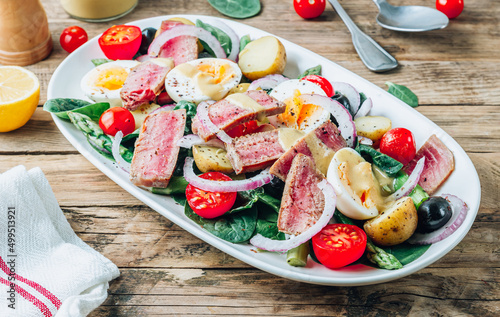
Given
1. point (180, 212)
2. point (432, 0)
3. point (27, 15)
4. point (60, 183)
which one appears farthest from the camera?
point (432, 0)

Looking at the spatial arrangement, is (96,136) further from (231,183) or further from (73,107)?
(231,183)

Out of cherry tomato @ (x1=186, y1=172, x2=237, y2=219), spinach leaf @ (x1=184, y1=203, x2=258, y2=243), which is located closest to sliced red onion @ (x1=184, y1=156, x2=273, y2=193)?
cherry tomato @ (x1=186, y1=172, x2=237, y2=219)

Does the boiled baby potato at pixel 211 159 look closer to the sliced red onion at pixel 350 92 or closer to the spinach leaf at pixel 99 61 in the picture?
the sliced red onion at pixel 350 92

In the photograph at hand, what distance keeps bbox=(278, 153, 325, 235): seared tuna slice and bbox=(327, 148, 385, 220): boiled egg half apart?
4.2 inches

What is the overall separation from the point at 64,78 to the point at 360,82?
7.73 feet

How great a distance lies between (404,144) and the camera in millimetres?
3256

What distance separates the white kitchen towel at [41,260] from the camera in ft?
8.36

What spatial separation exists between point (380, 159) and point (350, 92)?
67 centimetres

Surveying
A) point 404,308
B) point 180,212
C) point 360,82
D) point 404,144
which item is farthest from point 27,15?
point 404,308

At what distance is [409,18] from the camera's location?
498 cm

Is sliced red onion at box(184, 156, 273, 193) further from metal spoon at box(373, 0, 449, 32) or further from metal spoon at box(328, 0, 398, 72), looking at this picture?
metal spoon at box(373, 0, 449, 32)

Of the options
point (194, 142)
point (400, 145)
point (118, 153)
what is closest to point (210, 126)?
point (194, 142)

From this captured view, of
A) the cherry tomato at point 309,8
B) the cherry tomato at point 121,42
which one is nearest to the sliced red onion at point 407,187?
the cherry tomato at point 121,42

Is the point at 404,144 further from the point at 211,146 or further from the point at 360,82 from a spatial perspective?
the point at 211,146
